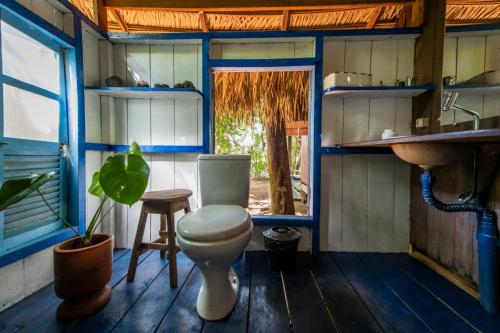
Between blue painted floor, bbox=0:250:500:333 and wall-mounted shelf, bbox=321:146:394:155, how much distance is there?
91 centimetres

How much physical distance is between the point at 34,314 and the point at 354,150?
7.74 feet

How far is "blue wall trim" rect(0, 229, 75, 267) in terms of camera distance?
1188 millimetres

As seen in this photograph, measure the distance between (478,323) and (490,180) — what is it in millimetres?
764

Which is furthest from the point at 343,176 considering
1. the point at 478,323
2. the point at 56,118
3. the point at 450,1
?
the point at 56,118

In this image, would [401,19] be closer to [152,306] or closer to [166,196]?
[166,196]

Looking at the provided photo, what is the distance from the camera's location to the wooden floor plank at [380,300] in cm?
111

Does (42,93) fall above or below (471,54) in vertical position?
below

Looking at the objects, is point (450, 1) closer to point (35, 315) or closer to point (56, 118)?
point (56, 118)

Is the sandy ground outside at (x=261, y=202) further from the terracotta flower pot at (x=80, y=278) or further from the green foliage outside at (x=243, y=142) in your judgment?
the terracotta flower pot at (x=80, y=278)

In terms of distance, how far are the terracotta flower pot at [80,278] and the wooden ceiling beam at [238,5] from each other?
77.0 inches

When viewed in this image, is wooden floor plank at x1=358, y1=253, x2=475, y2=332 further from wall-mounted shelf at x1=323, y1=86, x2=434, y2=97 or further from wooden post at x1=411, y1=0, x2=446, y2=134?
wall-mounted shelf at x1=323, y1=86, x2=434, y2=97

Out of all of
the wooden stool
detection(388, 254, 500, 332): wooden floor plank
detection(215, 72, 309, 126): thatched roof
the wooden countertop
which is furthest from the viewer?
detection(215, 72, 309, 126): thatched roof

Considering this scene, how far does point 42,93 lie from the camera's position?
1457 millimetres

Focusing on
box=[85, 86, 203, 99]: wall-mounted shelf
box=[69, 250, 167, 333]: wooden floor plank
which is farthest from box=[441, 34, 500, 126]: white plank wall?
box=[69, 250, 167, 333]: wooden floor plank
